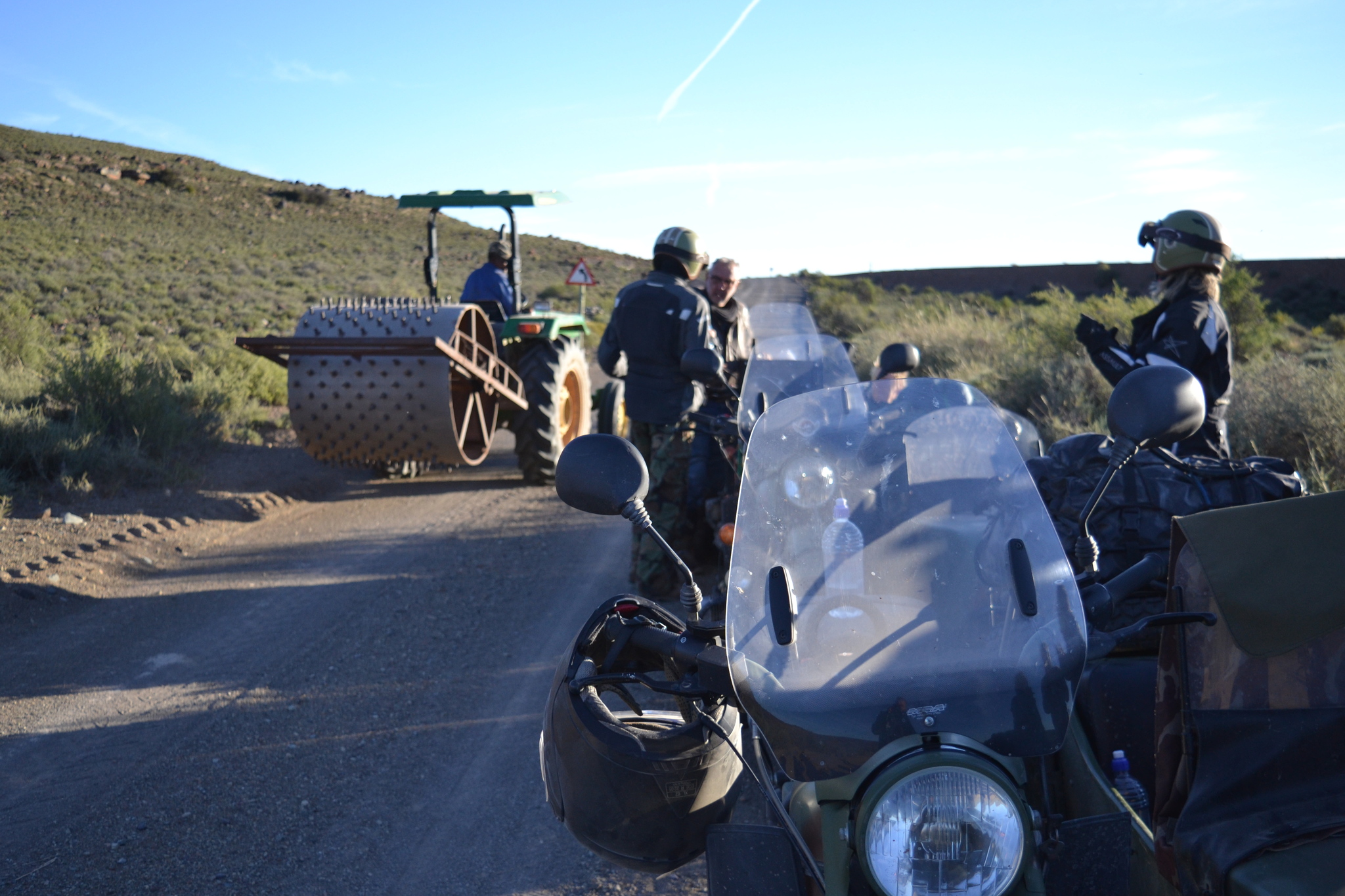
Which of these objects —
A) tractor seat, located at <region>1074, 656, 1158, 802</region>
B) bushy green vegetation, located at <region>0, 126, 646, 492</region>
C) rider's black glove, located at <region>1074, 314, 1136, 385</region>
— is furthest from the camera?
bushy green vegetation, located at <region>0, 126, 646, 492</region>

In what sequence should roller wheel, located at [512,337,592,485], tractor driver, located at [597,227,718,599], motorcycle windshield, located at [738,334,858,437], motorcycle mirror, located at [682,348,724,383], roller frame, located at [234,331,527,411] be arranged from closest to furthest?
motorcycle mirror, located at [682,348,724,383], motorcycle windshield, located at [738,334,858,437], tractor driver, located at [597,227,718,599], roller frame, located at [234,331,527,411], roller wheel, located at [512,337,592,485]

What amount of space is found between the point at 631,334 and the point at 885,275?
57.8 m

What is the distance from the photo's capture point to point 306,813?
335cm

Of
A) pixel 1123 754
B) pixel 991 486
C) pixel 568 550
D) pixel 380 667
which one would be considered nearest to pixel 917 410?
pixel 991 486

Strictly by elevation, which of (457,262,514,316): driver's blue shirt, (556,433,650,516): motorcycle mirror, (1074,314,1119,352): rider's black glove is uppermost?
(457,262,514,316): driver's blue shirt

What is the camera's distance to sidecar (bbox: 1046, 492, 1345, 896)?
163cm

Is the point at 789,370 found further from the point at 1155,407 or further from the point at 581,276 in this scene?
the point at 581,276

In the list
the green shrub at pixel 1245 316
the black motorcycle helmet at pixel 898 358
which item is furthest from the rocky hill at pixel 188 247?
the green shrub at pixel 1245 316

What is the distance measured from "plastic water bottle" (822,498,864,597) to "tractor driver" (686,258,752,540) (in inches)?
127

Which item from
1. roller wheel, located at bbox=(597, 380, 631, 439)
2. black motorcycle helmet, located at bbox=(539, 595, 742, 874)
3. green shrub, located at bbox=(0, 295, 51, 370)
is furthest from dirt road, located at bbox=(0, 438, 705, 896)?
green shrub, located at bbox=(0, 295, 51, 370)

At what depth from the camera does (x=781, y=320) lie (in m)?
7.88

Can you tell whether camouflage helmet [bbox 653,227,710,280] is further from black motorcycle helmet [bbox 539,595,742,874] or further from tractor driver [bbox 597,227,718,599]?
black motorcycle helmet [bbox 539,595,742,874]

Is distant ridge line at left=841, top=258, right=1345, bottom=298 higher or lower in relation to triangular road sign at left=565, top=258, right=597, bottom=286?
higher

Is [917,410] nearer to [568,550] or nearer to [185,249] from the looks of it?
[568,550]
